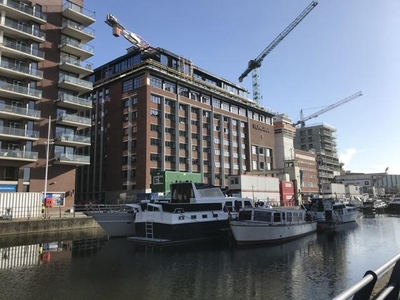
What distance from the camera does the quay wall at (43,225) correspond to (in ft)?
118

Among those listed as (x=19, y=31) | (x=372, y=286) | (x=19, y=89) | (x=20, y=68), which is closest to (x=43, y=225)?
(x=19, y=89)

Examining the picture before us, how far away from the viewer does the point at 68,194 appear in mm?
59375

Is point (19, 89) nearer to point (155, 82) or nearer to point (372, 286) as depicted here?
point (155, 82)

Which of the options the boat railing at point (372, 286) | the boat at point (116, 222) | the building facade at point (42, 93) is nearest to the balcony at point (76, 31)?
the building facade at point (42, 93)

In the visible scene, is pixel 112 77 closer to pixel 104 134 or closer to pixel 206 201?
pixel 104 134

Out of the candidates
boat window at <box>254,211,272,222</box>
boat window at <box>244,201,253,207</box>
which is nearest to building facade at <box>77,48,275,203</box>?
boat window at <box>244,201,253,207</box>

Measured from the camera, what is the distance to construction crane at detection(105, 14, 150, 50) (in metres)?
100

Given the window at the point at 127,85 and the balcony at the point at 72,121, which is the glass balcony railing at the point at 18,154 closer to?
the balcony at the point at 72,121

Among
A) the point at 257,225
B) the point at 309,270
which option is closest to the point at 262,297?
the point at 309,270

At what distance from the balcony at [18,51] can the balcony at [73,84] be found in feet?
15.3

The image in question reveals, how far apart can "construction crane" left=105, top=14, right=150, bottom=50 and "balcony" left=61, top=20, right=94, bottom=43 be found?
36.1 metres

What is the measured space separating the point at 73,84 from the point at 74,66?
134 inches

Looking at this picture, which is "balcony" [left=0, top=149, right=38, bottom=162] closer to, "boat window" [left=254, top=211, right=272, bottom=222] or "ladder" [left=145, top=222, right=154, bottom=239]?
"ladder" [left=145, top=222, right=154, bottom=239]

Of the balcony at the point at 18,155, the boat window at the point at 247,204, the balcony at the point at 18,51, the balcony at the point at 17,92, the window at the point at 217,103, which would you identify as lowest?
the boat window at the point at 247,204
